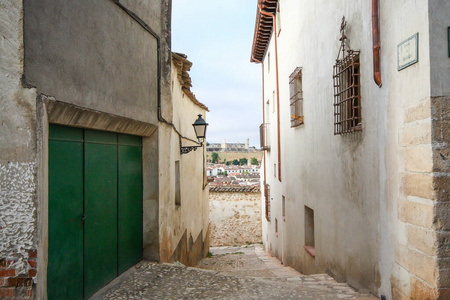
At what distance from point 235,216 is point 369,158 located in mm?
13920

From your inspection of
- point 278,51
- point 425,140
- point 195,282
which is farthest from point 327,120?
point 278,51

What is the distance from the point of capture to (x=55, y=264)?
11.2 feet

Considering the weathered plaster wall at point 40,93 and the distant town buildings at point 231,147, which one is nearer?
the weathered plaster wall at point 40,93

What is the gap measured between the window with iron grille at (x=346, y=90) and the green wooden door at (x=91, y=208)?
2972 millimetres

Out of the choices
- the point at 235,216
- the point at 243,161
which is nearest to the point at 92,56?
the point at 235,216

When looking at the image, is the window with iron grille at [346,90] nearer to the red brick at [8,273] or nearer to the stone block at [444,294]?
the stone block at [444,294]

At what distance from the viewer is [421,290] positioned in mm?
3133

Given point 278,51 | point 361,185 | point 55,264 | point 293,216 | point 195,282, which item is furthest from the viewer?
point 278,51

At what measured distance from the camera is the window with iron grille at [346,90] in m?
4.56

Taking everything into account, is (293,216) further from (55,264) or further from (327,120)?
(55,264)

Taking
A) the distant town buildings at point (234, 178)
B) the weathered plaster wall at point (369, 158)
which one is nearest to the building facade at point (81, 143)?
the weathered plaster wall at point (369, 158)

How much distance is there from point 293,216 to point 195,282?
4.10m

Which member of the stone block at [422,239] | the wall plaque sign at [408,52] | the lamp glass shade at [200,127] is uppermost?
the wall plaque sign at [408,52]

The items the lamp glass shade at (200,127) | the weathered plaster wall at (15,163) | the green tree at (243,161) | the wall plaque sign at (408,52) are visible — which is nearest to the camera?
the weathered plaster wall at (15,163)
